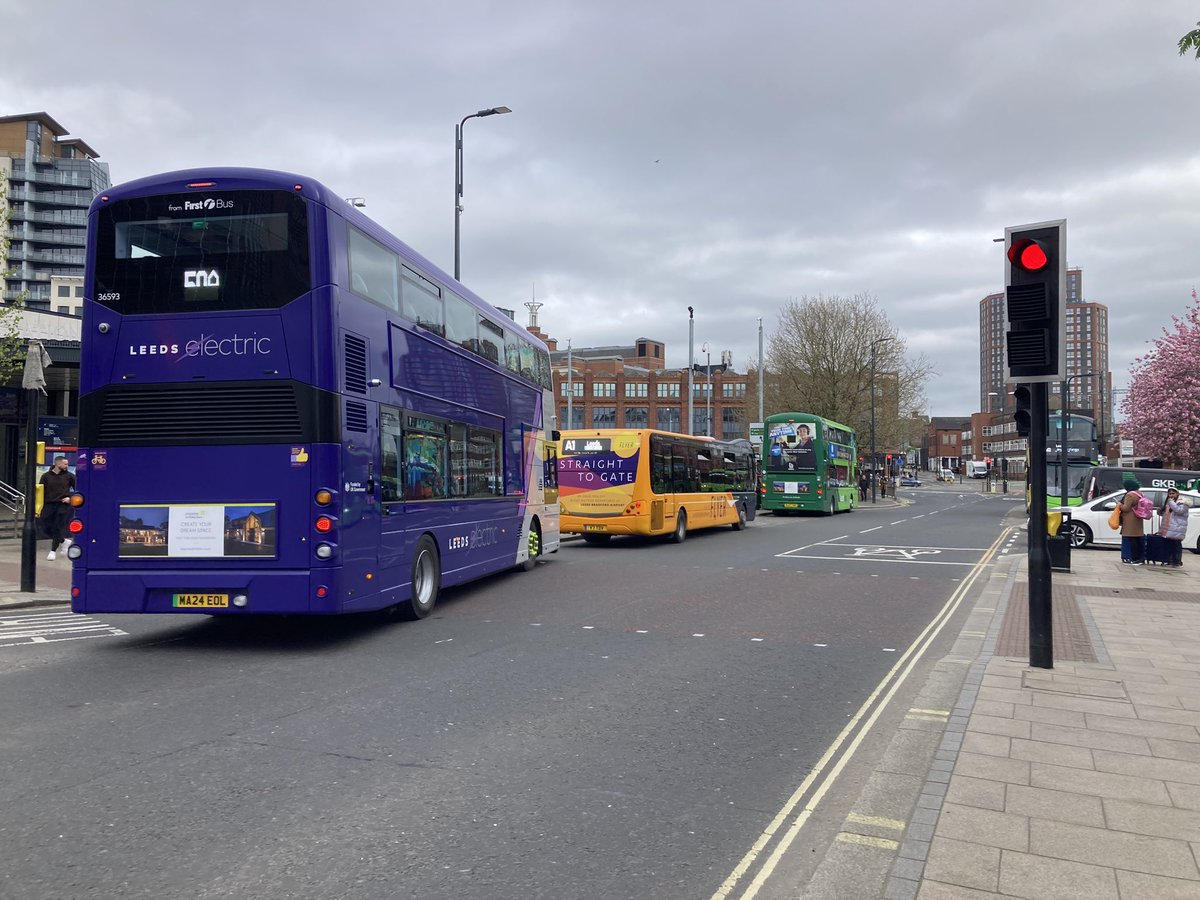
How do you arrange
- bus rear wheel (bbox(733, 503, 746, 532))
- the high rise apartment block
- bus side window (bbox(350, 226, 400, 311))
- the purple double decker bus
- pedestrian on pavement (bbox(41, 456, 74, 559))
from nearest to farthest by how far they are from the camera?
the purple double decker bus < bus side window (bbox(350, 226, 400, 311)) < pedestrian on pavement (bbox(41, 456, 74, 559)) < bus rear wheel (bbox(733, 503, 746, 532)) < the high rise apartment block

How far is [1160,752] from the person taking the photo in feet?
16.9

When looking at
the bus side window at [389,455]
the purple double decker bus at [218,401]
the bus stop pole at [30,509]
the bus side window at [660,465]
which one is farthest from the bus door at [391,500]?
the bus side window at [660,465]

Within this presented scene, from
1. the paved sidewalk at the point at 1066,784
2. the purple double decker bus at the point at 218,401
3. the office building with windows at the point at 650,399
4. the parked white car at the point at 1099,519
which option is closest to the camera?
the paved sidewalk at the point at 1066,784

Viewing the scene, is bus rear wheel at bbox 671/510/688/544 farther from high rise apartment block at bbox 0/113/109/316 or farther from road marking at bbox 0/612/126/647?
high rise apartment block at bbox 0/113/109/316

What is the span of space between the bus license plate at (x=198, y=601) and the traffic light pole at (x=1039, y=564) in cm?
716

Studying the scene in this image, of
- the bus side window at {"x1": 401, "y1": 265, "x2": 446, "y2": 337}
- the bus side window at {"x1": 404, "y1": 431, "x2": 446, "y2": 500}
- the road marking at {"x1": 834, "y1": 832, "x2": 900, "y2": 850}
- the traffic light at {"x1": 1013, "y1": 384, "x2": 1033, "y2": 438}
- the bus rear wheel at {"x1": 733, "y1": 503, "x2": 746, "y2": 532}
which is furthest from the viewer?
the bus rear wheel at {"x1": 733, "y1": 503, "x2": 746, "y2": 532}

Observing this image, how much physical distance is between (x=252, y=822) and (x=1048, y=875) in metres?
3.48

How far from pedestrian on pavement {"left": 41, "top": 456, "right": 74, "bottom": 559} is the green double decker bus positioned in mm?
25926

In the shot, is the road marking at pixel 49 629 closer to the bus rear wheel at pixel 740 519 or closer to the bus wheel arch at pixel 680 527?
the bus wheel arch at pixel 680 527

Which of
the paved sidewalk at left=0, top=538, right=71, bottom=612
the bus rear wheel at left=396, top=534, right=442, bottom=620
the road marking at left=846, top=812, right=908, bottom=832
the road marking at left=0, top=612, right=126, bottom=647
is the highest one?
the bus rear wheel at left=396, top=534, right=442, bottom=620

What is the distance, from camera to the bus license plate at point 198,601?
830 centimetres

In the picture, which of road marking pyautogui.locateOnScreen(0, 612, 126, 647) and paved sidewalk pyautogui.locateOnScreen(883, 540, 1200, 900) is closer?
paved sidewalk pyautogui.locateOnScreen(883, 540, 1200, 900)

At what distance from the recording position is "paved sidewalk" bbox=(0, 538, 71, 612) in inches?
448

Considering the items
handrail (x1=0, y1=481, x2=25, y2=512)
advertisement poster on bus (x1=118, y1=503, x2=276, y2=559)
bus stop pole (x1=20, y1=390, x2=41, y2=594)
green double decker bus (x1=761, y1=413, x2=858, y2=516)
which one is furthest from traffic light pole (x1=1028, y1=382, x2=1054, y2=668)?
green double decker bus (x1=761, y1=413, x2=858, y2=516)
